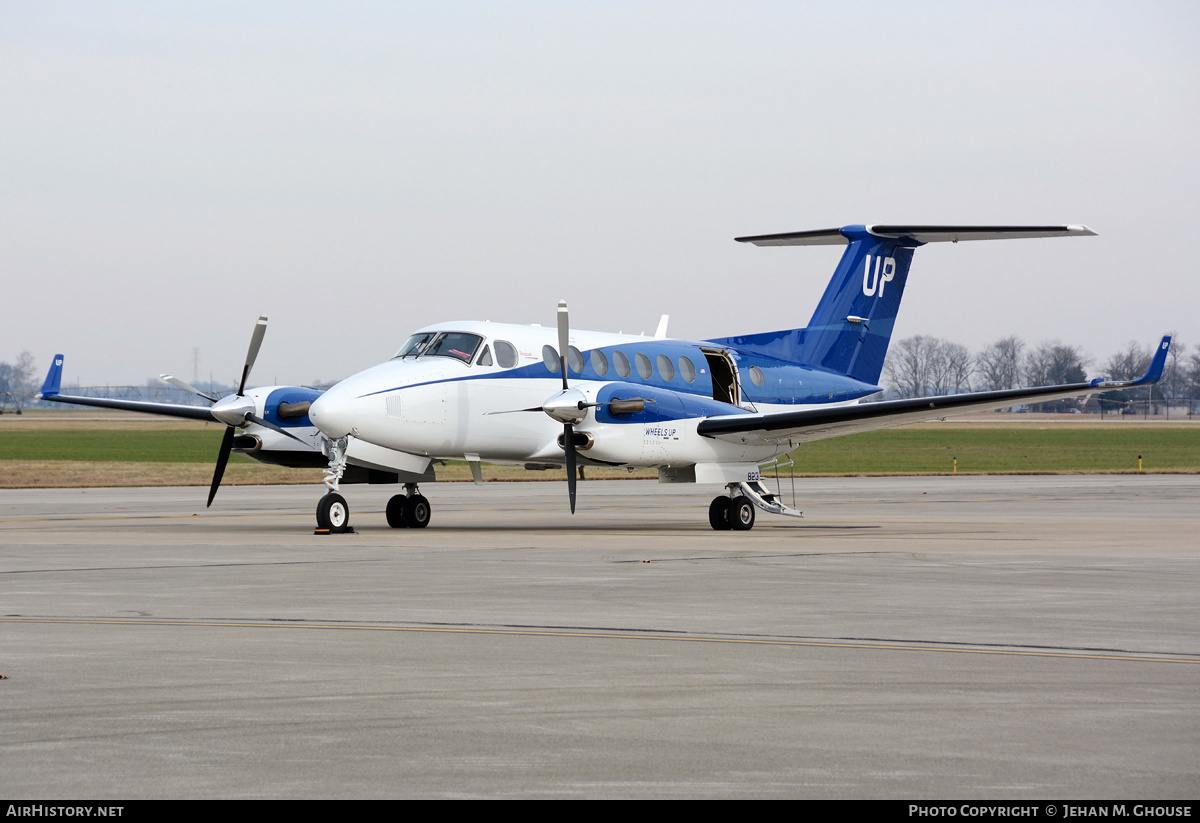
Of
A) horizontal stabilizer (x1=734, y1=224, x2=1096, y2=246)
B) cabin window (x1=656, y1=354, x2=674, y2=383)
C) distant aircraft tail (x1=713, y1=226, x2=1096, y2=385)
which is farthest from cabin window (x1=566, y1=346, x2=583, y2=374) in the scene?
horizontal stabilizer (x1=734, y1=224, x2=1096, y2=246)

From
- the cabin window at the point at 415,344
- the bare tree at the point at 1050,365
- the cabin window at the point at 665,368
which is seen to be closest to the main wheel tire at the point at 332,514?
the cabin window at the point at 415,344

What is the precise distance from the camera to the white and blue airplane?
22031 mm

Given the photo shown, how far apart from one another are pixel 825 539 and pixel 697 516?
25.6ft

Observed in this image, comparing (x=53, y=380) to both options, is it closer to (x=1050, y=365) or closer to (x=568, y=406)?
(x=568, y=406)

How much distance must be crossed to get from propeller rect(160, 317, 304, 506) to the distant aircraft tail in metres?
9.76

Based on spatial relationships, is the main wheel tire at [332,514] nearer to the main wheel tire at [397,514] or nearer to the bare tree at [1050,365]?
the main wheel tire at [397,514]

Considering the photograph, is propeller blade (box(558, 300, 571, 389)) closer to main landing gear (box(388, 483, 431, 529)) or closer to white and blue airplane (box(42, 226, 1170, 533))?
white and blue airplane (box(42, 226, 1170, 533))

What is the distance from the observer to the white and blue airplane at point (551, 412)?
22031 mm

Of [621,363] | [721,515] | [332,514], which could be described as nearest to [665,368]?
[621,363]

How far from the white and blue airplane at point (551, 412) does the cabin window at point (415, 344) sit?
0.08 ft

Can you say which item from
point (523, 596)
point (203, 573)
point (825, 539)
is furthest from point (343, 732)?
point (825, 539)

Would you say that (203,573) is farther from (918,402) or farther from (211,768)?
(918,402)

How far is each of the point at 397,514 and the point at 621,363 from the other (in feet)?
16.7

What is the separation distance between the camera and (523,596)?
12.8m
